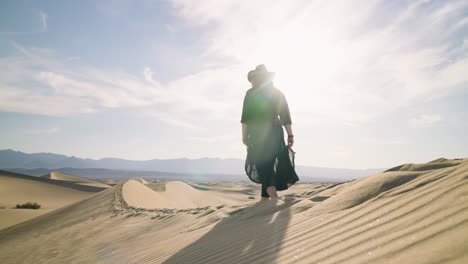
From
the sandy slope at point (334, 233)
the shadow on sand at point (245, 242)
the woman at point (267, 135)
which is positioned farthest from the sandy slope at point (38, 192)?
the shadow on sand at point (245, 242)

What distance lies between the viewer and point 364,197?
2414 millimetres

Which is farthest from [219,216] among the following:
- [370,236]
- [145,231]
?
[370,236]

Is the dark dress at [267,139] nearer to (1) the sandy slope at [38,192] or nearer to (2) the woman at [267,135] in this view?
(2) the woman at [267,135]

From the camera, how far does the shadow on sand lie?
2000 millimetres

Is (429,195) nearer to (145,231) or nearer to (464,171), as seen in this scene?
(464,171)

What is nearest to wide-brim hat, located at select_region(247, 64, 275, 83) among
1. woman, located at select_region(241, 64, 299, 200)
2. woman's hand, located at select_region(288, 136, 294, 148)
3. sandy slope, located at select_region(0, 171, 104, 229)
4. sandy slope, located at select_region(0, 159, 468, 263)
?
woman, located at select_region(241, 64, 299, 200)

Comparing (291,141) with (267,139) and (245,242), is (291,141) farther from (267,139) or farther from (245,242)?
(245,242)

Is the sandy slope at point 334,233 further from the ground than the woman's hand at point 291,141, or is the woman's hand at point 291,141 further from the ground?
the woman's hand at point 291,141

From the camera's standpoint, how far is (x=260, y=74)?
4336 mm

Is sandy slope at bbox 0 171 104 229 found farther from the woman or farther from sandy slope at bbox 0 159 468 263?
the woman

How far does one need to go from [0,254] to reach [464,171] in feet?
24.5

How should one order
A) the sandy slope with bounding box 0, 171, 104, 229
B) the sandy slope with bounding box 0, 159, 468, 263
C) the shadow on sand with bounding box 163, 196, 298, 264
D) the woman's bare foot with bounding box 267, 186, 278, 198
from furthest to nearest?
the sandy slope with bounding box 0, 171, 104, 229
the woman's bare foot with bounding box 267, 186, 278, 198
the shadow on sand with bounding box 163, 196, 298, 264
the sandy slope with bounding box 0, 159, 468, 263

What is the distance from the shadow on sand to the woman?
0.71m

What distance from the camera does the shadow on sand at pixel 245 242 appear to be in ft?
6.56
